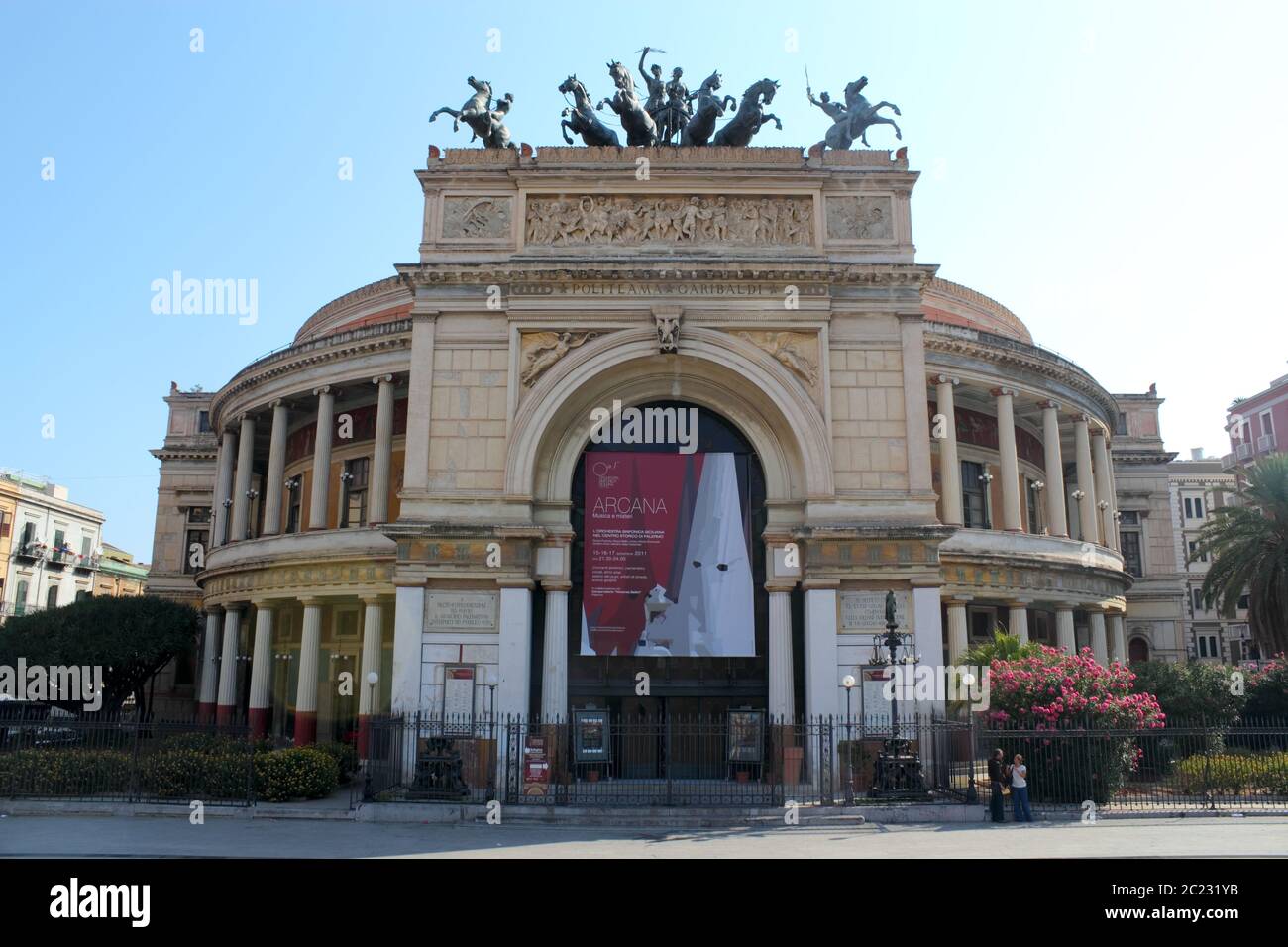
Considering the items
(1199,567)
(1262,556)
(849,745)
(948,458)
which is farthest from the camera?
(1199,567)

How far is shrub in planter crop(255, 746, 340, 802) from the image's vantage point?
2188cm

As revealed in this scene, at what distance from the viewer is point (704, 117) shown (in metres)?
29.1

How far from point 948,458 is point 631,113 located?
1703 cm

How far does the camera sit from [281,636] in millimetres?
39969

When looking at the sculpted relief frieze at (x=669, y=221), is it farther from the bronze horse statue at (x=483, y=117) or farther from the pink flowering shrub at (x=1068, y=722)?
the pink flowering shrub at (x=1068, y=722)

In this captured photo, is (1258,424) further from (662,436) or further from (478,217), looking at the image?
(478,217)

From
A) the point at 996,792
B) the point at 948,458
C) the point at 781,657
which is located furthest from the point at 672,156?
the point at 996,792

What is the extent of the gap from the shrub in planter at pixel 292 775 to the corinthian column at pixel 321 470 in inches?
565

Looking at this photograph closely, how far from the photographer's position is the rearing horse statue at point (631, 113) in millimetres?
29094

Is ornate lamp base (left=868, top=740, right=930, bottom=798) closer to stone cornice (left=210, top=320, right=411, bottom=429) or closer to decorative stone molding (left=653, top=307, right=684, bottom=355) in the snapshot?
decorative stone molding (left=653, top=307, right=684, bottom=355)

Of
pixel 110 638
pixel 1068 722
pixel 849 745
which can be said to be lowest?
pixel 849 745

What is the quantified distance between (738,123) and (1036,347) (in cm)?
1669

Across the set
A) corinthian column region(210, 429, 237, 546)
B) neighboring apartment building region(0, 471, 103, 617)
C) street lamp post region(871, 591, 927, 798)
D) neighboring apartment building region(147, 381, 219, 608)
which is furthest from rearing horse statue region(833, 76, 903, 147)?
neighboring apartment building region(0, 471, 103, 617)
